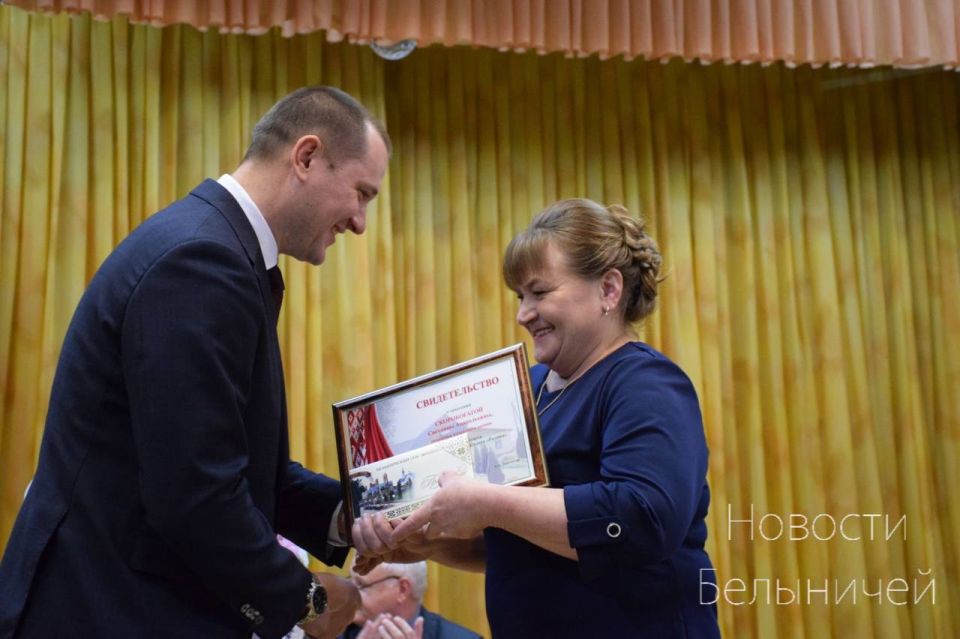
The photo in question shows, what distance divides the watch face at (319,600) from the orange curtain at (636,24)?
2680mm

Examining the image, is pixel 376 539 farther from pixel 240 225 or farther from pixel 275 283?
pixel 240 225

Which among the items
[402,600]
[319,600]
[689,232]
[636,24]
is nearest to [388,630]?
[402,600]

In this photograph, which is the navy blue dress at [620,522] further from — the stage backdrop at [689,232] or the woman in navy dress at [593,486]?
the stage backdrop at [689,232]

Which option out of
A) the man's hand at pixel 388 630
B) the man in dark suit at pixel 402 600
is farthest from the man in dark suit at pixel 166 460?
the man in dark suit at pixel 402 600

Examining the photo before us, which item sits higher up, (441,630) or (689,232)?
(689,232)

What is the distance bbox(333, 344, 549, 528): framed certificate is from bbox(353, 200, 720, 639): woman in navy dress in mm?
59

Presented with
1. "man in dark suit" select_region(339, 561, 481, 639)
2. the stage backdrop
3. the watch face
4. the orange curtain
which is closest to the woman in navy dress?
the watch face

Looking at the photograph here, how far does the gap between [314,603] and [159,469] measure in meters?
0.41

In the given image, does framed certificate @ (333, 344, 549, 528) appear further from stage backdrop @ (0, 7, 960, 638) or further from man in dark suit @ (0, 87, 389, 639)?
stage backdrop @ (0, 7, 960, 638)

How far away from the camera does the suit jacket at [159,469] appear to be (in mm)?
1692

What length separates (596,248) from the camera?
2.42 meters

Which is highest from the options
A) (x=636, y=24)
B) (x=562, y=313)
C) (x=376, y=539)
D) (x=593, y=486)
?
(x=636, y=24)

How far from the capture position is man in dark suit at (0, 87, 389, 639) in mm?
1694

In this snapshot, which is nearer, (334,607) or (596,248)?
(334,607)
